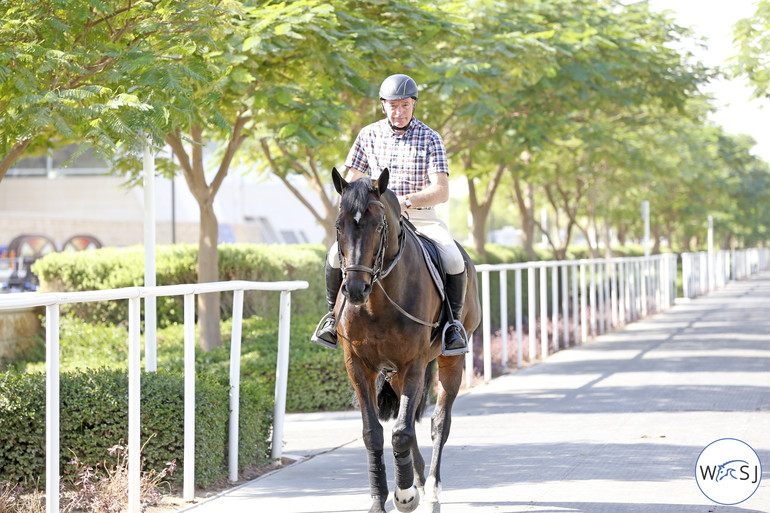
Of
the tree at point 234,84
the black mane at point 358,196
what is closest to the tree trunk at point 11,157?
the tree at point 234,84

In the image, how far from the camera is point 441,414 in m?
7.41

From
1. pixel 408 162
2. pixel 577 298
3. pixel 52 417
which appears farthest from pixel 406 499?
pixel 577 298

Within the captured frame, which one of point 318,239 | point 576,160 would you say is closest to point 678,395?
point 576,160

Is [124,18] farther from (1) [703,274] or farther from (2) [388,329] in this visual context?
(1) [703,274]

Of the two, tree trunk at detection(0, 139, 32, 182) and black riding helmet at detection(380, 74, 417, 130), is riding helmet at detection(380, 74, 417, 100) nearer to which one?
black riding helmet at detection(380, 74, 417, 130)

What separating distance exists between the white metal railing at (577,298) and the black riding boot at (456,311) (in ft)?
20.6

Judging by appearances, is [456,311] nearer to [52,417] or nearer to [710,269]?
[52,417]

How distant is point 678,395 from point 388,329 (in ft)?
22.1

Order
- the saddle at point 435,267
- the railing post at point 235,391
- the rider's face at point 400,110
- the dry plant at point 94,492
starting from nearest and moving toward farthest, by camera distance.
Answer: the dry plant at point 94,492 → the saddle at point 435,267 → the rider's face at point 400,110 → the railing post at point 235,391

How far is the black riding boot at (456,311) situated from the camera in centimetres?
707

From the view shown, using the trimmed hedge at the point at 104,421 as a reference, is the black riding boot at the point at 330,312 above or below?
above

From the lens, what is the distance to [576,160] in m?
29.2

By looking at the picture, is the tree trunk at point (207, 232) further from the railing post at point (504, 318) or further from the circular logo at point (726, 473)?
the circular logo at point (726, 473)

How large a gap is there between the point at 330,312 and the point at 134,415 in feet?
4.47
